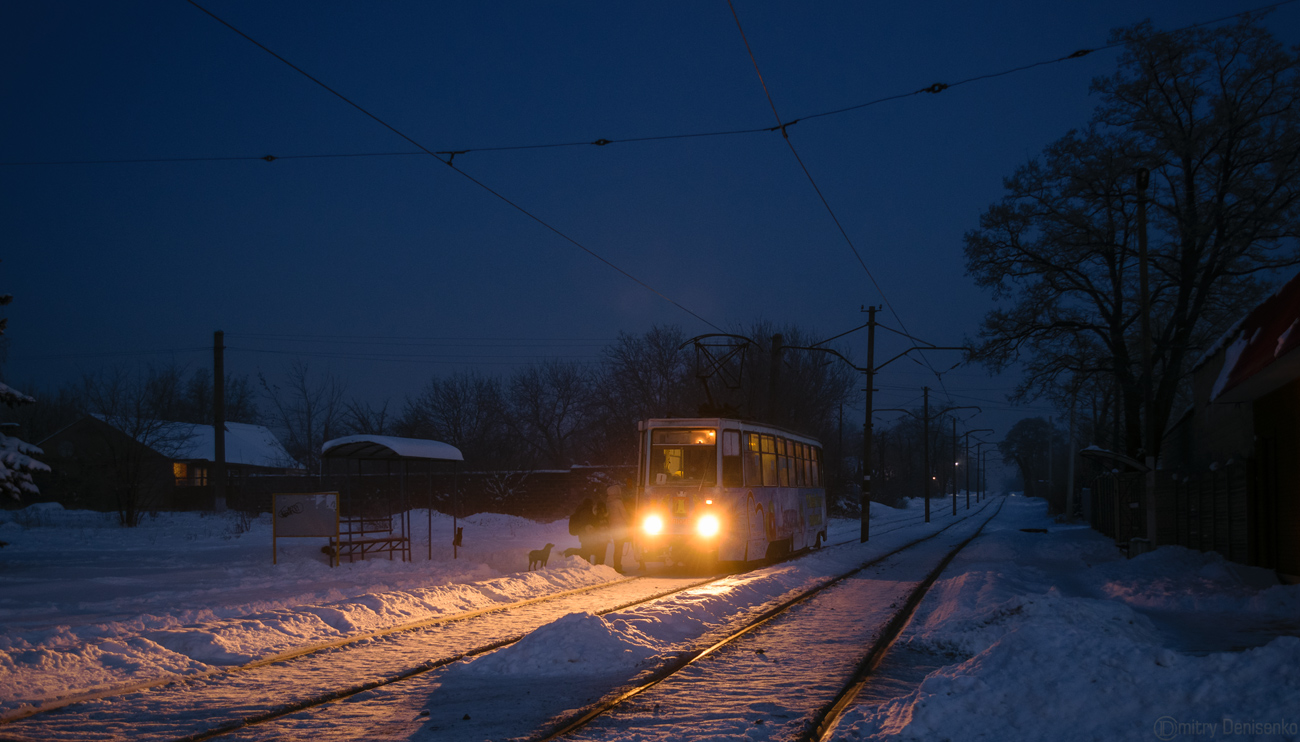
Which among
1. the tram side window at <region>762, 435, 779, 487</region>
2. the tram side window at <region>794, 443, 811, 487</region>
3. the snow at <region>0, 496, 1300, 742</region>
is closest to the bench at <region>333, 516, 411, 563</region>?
the snow at <region>0, 496, 1300, 742</region>

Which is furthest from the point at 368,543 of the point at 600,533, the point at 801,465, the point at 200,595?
the point at 801,465

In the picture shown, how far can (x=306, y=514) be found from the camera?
19.7 m

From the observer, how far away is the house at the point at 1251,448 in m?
12.1

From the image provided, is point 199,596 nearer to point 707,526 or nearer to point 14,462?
point 14,462

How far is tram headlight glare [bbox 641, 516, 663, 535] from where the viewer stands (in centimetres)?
1914

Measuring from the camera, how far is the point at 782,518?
2284 cm

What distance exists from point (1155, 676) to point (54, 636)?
10.4 metres

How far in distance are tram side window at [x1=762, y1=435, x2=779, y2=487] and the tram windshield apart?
7.95 ft

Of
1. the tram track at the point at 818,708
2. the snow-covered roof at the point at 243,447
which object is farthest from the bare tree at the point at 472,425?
the tram track at the point at 818,708

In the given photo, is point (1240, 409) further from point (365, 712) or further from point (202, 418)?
point (202, 418)

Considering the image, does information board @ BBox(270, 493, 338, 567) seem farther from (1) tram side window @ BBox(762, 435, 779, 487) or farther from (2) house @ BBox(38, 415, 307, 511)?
(2) house @ BBox(38, 415, 307, 511)

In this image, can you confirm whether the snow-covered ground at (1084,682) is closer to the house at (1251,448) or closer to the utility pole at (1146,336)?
the house at (1251,448)

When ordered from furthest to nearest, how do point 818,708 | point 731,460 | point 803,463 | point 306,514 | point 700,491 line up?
point 803,463
point 306,514
point 731,460
point 700,491
point 818,708

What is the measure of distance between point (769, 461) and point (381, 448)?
8.92 metres
